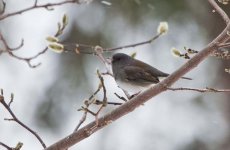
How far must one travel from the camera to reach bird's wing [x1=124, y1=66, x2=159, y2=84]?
3.49 m

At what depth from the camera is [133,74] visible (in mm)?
3623

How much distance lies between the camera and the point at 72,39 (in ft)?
20.8

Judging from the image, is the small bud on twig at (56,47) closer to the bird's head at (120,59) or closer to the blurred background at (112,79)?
the bird's head at (120,59)

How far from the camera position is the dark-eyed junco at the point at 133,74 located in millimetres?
3508

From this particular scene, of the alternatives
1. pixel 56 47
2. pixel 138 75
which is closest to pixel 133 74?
pixel 138 75

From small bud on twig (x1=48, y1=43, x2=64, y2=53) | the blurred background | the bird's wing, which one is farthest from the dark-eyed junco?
the blurred background

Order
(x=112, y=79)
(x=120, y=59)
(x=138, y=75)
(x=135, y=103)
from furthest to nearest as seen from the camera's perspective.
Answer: (x=112, y=79) → (x=120, y=59) → (x=138, y=75) → (x=135, y=103)

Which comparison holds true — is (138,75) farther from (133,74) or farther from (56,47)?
(56,47)

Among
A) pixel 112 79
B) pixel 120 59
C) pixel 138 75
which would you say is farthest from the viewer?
pixel 112 79

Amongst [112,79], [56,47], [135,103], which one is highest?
[56,47]

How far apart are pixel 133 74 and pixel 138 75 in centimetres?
6

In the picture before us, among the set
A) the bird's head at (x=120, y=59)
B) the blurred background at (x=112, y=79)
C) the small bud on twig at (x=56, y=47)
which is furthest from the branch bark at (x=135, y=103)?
the blurred background at (x=112, y=79)

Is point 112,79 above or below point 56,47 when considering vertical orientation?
below

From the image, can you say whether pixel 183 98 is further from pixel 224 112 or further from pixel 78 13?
pixel 78 13
